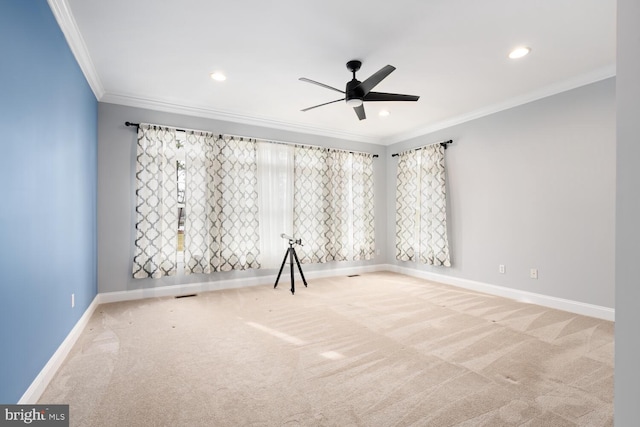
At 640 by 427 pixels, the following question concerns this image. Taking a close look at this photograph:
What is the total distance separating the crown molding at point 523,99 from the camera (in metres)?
3.40

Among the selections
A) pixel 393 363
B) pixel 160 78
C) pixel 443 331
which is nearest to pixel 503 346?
pixel 443 331

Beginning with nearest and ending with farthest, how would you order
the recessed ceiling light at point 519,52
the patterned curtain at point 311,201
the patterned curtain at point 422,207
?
the recessed ceiling light at point 519,52, the patterned curtain at point 422,207, the patterned curtain at point 311,201

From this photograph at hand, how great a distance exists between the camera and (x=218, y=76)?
138 inches

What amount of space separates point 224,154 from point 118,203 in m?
1.56

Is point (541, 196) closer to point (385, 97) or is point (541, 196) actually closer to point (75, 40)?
point (385, 97)

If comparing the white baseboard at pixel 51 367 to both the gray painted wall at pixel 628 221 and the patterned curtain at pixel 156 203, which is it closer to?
the patterned curtain at pixel 156 203

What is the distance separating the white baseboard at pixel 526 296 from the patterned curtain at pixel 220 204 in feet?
9.87

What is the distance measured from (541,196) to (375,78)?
2735 mm

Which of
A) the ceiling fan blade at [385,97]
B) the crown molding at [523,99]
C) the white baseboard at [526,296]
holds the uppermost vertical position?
the crown molding at [523,99]

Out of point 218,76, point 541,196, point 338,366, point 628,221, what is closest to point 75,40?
point 218,76

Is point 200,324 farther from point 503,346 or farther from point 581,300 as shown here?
point 581,300

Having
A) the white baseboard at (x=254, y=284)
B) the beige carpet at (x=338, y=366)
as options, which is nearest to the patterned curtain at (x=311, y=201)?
the white baseboard at (x=254, y=284)

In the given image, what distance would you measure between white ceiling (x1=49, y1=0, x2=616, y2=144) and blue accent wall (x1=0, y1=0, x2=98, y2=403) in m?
0.52

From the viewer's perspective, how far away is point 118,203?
4.07m
